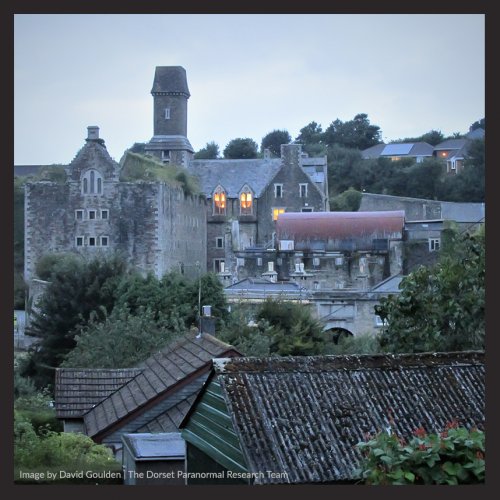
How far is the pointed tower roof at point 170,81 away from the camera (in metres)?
56.5

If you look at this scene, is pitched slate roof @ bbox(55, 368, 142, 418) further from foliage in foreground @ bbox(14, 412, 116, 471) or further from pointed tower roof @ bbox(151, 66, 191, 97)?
pointed tower roof @ bbox(151, 66, 191, 97)

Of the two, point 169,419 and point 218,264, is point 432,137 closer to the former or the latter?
point 218,264

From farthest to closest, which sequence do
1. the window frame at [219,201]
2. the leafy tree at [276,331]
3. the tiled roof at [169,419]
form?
the window frame at [219,201] → the leafy tree at [276,331] → the tiled roof at [169,419]

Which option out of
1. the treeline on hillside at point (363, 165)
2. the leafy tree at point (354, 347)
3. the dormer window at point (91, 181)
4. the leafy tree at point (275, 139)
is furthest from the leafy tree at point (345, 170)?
the leafy tree at point (354, 347)

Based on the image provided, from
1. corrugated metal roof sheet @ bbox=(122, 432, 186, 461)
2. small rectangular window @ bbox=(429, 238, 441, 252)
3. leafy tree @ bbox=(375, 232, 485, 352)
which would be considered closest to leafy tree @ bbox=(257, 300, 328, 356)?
leafy tree @ bbox=(375, 232, 485, 352)

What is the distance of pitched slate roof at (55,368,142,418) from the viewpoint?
16112mm

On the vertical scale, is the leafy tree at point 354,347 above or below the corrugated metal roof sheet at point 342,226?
below

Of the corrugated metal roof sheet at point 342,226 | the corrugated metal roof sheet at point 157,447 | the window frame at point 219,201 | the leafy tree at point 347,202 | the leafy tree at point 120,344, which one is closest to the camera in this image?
the corrugated metal roof sheet at point 157,447

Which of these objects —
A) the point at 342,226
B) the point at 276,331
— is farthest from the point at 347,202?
the point at 276,331

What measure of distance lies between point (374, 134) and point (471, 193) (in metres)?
14.5

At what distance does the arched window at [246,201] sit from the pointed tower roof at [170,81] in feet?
20.6

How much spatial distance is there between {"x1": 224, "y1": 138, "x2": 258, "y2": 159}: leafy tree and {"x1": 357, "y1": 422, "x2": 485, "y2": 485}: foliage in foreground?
62.5 m

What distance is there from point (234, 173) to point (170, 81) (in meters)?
7.46

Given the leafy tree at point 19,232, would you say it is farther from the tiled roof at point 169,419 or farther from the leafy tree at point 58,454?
the leafy tree at point 58,454
